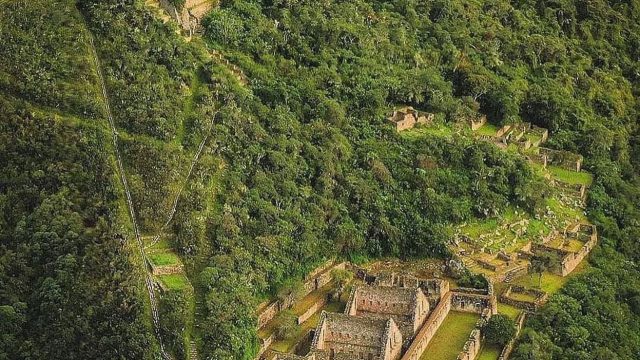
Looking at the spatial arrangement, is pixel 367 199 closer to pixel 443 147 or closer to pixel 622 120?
pixel 443 147

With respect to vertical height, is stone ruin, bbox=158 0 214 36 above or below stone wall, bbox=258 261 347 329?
above

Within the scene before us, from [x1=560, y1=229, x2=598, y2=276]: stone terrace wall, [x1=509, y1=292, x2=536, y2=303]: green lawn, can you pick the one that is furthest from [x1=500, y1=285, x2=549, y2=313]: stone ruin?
[x1=560, y1=229, x2=598, y2=276]: stone terrace wall

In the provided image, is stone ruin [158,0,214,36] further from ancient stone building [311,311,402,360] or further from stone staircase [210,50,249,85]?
ancient stone building [311,311,402,360]

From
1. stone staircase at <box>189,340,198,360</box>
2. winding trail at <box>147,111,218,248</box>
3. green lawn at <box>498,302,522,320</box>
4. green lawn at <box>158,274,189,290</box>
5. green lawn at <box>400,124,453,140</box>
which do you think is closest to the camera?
stone staircase at <box>189,340,198,360</box>

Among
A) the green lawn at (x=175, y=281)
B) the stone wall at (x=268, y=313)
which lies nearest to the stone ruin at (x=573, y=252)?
the stone wall at (x=268, y=313)

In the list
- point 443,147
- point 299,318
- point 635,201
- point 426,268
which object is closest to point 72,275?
point 299,318

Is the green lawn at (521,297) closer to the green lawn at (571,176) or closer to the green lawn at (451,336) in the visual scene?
the green lawn at (451,336)
